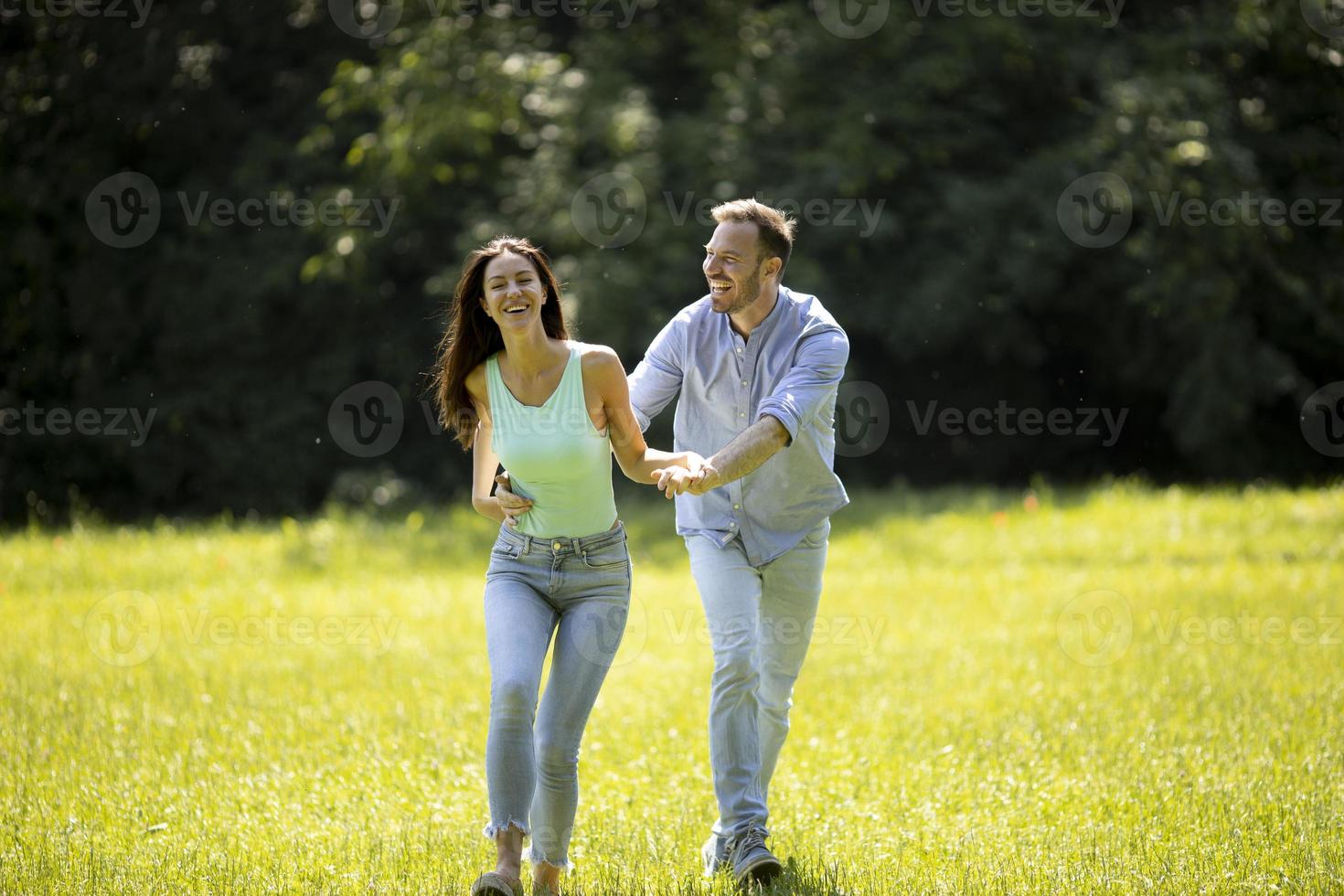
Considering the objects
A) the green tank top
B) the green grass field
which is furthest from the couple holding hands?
the green grass field

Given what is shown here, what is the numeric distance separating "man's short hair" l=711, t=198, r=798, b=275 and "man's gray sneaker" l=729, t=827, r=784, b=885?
2.15m

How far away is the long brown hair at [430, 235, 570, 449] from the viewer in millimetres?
4941

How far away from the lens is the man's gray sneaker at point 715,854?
5059 millimetres

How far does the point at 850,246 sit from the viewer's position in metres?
17.4

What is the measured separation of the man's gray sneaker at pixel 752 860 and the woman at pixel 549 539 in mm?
→ 652

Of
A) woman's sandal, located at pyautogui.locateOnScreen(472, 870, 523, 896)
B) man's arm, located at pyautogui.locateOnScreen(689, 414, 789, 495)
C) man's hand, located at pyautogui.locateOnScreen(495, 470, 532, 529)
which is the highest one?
man's arm, located at pyautogui.locateOnScreen(689, 414, 789, 495)

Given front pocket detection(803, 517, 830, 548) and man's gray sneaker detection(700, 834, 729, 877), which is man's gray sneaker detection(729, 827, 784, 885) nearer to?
man's gray sneaker detection(700, 834, 729, 877)

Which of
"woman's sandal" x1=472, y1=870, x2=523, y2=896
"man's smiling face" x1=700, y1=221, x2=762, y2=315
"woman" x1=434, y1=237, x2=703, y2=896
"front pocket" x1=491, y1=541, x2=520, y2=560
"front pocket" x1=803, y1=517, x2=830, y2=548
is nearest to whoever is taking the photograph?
"woman's sandal" x1=472, y1=870, x2=523, y2=896

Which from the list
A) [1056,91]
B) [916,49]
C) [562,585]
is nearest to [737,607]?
[562,585]

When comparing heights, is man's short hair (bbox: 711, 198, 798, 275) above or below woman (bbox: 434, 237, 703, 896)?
above

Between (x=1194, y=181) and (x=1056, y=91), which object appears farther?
(x=1056, y=91)

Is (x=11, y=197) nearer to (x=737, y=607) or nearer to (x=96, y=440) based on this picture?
(x=96, y=440)

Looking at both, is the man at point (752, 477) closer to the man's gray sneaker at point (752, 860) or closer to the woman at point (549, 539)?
the man's gray sneaker at point (752, 860)

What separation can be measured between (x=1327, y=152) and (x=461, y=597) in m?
14.1
